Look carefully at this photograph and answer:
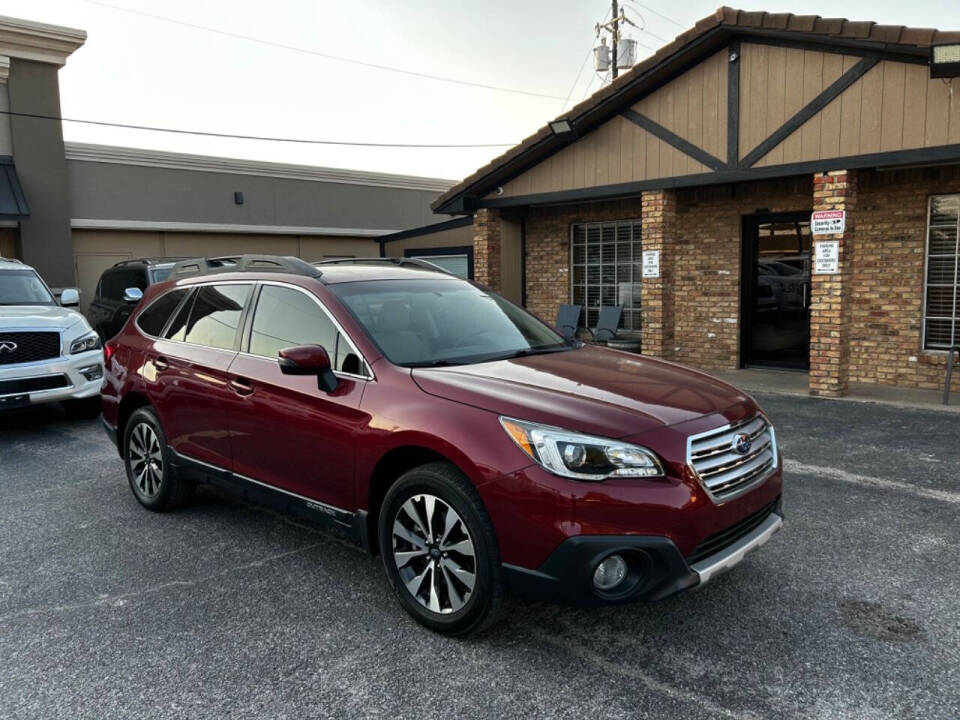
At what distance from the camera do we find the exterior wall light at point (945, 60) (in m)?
7.83

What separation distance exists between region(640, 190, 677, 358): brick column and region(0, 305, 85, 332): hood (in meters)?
7.74

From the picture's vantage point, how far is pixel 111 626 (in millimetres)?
3643

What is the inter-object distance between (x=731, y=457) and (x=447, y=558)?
136 cm

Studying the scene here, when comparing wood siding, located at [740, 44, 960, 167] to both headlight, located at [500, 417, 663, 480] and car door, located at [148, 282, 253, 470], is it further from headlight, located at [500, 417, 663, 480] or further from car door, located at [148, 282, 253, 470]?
car door, located at [148, 282, 253, 470]

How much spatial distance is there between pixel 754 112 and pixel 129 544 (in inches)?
356

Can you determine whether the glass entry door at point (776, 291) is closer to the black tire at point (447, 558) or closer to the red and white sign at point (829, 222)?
the red and white sign at point (829, 222)

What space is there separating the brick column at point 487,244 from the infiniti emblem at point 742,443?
33.9ft

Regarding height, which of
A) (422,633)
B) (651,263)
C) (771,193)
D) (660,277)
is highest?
(771,193)

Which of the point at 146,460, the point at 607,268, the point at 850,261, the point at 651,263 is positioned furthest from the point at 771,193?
the point at 146,460

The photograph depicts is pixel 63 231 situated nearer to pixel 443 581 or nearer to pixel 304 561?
pixel 304 561

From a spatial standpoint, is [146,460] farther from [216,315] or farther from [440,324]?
[440,324]

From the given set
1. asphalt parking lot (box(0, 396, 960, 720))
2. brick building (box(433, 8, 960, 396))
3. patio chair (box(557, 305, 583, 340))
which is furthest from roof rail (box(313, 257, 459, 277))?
patio chair (box(557, 305, 583, 340))

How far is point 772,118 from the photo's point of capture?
32.4 ft

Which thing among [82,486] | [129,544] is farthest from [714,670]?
[82,486]
